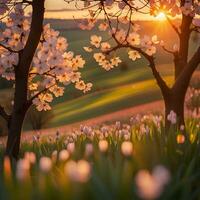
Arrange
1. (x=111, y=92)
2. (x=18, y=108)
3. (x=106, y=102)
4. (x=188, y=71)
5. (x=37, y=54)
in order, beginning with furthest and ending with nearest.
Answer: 1. (x=111, y=92)
2. (x=106, y=102)
3. (x=188, y=71)
4. (x=37, y=54)
5. (x=18, y=108)

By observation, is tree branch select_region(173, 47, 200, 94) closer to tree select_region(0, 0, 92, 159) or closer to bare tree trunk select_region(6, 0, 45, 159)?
tree select_region(0, 0, 92, 159)

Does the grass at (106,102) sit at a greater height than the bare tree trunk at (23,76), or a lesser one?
lesser

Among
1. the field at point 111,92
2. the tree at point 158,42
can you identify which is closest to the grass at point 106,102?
the field at point 111,92

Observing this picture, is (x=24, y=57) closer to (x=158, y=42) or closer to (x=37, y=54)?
(x=37, y=54)

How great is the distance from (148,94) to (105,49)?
25.2 metres

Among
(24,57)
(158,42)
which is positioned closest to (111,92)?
(158,42)

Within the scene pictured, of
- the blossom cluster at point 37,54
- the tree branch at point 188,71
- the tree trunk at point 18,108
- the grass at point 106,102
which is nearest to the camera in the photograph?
the tree trunk at point 18,108

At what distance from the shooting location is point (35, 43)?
8.62 meters

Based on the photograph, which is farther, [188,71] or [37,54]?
[188,71]

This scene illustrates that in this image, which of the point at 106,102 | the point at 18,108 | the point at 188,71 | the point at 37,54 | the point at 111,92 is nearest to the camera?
the point at 18,108

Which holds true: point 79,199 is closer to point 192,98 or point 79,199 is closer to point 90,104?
point 192,98

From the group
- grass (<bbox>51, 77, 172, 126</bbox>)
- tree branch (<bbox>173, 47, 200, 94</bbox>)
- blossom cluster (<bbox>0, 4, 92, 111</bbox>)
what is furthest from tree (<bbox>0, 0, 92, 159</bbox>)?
grass (<bbox>51, 77, 172, 126</bbox>)

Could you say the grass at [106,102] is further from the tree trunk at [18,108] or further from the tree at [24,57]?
the tree trunk at [18,108]

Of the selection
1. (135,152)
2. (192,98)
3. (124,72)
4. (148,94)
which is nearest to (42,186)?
(135,152)
